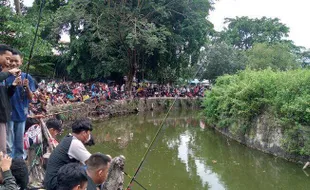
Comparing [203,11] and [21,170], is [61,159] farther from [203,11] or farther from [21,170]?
[203,11]

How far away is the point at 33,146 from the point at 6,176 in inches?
87.3

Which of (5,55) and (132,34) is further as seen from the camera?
(132,34)

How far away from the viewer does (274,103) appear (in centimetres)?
1208

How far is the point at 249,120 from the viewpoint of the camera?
537 inches

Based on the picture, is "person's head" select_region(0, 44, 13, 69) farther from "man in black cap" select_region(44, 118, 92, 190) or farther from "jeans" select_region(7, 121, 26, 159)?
"man in black cap" select_region(44, 118, 92, 190)

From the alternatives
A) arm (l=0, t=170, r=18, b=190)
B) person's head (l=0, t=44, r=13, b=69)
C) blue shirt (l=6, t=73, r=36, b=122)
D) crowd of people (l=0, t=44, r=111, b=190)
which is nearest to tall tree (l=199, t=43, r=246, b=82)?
crowd of people (l=0, t=44, r=111, b=190)

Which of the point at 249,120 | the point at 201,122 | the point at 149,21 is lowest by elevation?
the point at 201,122

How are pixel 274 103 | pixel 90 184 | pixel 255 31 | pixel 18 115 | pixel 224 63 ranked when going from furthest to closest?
pixel 255 31, pixel 224 63, pixel 274 103, pixel 18 115, pixel 90 184

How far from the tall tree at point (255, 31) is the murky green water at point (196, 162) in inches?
1039

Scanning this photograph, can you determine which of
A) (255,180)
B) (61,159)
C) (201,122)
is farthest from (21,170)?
(201,122)

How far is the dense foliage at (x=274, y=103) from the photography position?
10.7 meters

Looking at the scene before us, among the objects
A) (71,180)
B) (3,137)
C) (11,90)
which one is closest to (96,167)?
(71,180)

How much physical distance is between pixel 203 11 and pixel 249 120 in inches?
507

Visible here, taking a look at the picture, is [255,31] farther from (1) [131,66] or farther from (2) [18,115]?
(2) [18,115]
